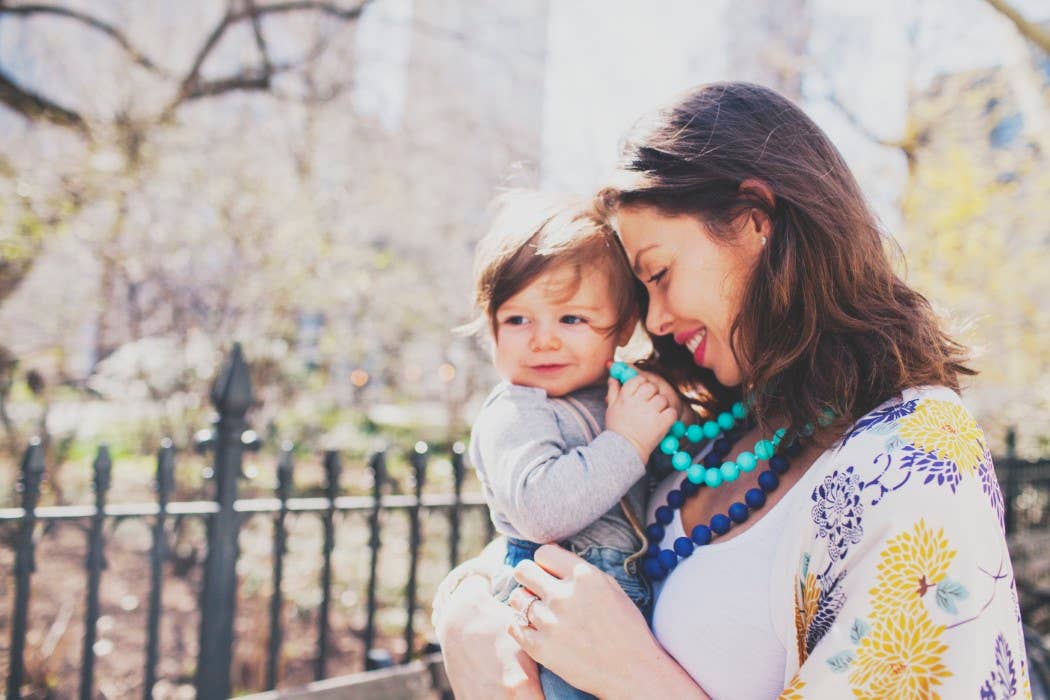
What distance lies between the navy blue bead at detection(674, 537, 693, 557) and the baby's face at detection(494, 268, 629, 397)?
48cm

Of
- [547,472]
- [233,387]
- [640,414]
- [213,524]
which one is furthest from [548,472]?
[213,524]

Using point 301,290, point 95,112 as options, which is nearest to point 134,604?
point 301,290

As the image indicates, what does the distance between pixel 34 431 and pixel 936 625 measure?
585 cm

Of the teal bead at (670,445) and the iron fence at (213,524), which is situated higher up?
the teal bead at (670,445)

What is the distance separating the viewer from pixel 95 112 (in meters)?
5.69

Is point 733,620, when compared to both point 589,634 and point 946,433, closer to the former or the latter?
point 589,634

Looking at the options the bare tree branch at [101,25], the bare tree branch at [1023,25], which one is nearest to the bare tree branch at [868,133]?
the bare tree branch at [1023,25]

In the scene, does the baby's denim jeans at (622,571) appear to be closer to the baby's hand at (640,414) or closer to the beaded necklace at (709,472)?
the beaded necklace at (709,472)

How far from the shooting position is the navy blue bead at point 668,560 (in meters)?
1.55

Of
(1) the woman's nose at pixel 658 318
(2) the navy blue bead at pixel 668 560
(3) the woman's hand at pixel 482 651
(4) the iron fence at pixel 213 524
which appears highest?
(1) the woman's nose at pixel 658 318

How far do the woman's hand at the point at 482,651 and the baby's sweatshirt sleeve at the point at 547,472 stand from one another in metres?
0.19

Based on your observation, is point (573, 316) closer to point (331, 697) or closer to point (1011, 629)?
point (1011, 629)

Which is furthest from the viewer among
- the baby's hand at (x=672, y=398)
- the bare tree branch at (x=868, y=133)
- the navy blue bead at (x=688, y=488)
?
the bare tree branch at (x=868, y=133)

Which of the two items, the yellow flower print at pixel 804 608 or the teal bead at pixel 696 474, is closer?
the yellow flower print at pixel 804 608
